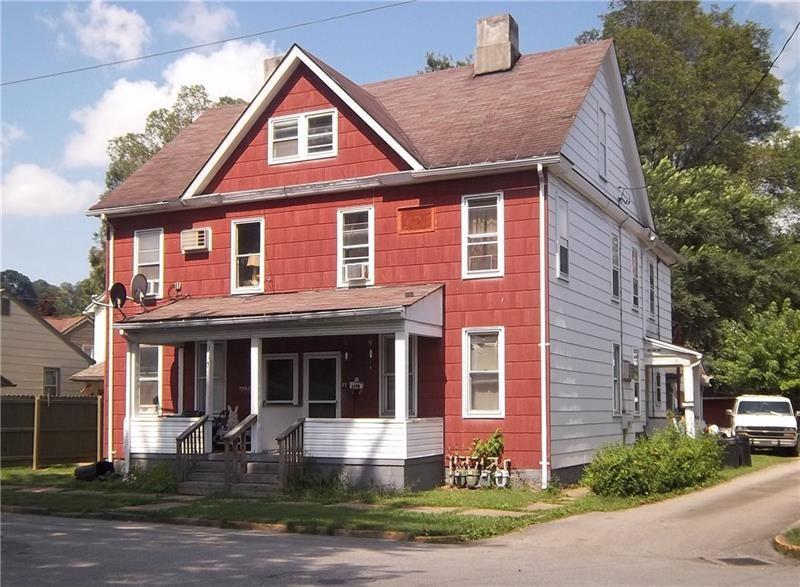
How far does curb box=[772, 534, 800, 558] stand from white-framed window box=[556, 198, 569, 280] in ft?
29.5

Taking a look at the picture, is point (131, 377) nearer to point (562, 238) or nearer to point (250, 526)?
point (250, 526)

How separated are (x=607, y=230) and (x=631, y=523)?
11.7 metres

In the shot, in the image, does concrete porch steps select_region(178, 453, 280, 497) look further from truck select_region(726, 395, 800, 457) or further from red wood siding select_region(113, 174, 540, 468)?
truck select_region(726, 395, 800, 457)

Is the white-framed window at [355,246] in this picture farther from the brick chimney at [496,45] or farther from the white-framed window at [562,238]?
the brick chimney at [496,45]

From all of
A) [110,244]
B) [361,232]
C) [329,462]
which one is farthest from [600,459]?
[110,244]

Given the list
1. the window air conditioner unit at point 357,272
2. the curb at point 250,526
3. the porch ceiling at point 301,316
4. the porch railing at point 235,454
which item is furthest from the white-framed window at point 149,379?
the curb at point 250,526

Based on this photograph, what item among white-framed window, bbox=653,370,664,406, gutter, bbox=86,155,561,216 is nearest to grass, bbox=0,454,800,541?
gutter, bbox=86,155,561,216

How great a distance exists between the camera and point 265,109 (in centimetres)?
2328

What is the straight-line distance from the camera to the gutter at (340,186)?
20297mm

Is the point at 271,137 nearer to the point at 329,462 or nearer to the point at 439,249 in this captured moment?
the point at 439,249

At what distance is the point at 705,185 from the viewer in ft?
143

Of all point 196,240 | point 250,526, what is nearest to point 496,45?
point 196,240

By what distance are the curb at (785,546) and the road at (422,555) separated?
0.47 ft

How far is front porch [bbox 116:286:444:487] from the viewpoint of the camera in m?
19.4
